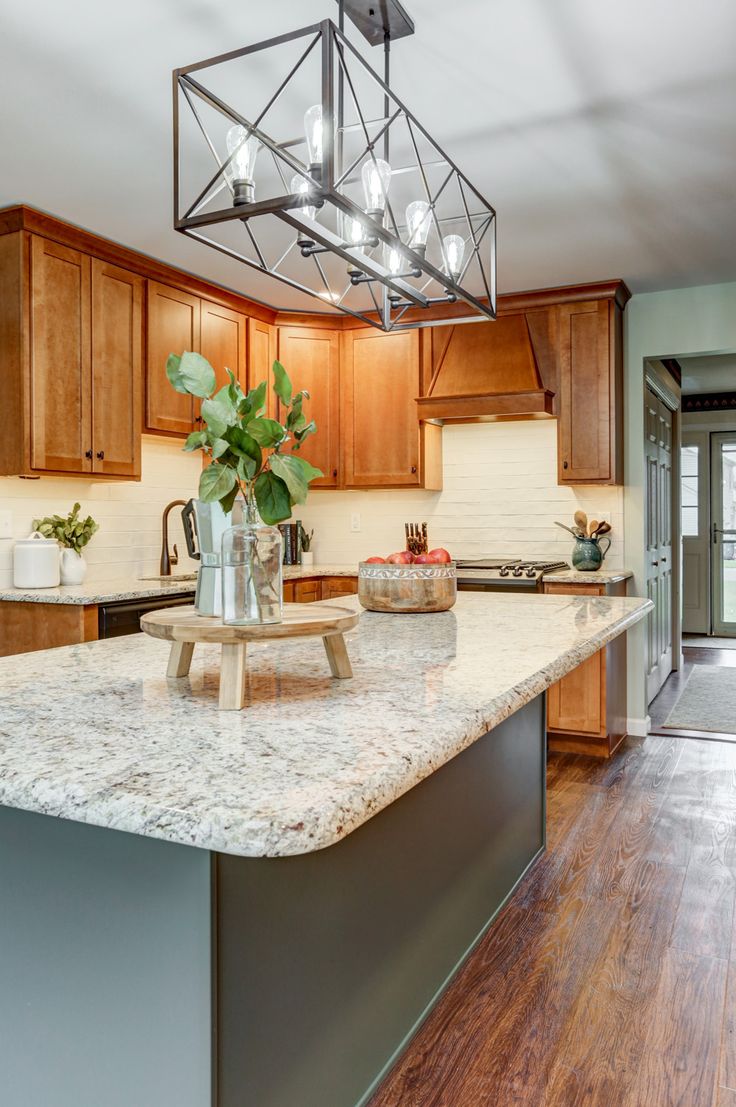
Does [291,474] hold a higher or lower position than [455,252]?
lower

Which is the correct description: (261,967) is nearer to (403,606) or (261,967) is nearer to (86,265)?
(403,606)

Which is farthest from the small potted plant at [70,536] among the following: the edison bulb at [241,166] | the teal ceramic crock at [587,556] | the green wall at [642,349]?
the green wall at [642,349]

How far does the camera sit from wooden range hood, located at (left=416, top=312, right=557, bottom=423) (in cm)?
442

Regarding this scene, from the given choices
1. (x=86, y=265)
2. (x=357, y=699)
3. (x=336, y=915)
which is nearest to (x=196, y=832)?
(x=357, y=699)

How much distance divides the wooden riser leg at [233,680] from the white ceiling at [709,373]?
5.93m

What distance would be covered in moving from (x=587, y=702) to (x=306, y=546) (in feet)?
6.80

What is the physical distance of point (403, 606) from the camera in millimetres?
2336

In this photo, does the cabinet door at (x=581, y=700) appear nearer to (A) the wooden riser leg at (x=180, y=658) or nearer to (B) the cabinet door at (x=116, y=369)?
(B) the cabinet door at (x=116, y=369)

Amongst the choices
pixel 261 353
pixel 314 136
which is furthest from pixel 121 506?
pixel 314 136

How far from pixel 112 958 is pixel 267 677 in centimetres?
55

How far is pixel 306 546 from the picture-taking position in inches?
207

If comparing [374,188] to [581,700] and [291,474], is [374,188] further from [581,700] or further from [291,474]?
[581,700]

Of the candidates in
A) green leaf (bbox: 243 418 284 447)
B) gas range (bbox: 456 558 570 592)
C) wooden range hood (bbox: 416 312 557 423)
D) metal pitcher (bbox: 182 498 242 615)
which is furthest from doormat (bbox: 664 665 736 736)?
green leaf (bbox: 243 418 284 447)

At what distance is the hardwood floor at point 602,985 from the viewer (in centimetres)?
171
